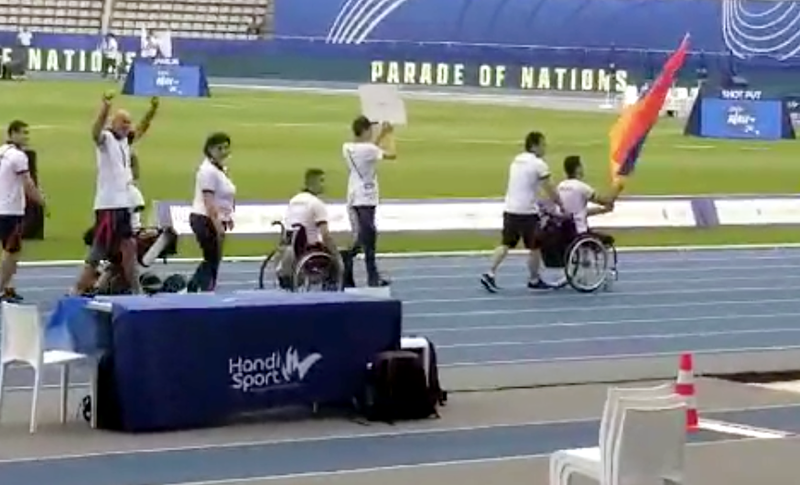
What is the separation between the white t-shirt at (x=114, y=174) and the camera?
18031 millimetres

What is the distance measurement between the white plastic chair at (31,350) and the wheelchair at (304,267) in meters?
6.47

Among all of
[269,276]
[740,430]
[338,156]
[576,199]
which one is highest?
[338,156]

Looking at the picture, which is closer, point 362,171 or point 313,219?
point 313,219

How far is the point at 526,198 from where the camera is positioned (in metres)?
21.4

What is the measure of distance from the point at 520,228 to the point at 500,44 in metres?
51.5

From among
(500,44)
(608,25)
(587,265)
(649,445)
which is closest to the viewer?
(649,445)

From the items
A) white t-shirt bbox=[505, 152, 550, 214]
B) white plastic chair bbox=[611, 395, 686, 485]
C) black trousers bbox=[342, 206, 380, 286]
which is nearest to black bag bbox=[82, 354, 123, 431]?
white plastic chair bbox=[611, 395, 686, 485]

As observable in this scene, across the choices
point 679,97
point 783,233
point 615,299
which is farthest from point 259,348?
point 679,97

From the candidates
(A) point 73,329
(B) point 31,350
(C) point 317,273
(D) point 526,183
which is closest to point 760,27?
(D) point 526,183

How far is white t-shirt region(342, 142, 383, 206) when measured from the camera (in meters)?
20.4

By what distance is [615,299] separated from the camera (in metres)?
21.6

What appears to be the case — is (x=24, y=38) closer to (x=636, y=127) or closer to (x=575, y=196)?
(x=636, y=127)

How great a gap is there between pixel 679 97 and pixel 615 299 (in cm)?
3927

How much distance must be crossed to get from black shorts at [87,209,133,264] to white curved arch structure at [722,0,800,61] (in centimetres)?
5538
